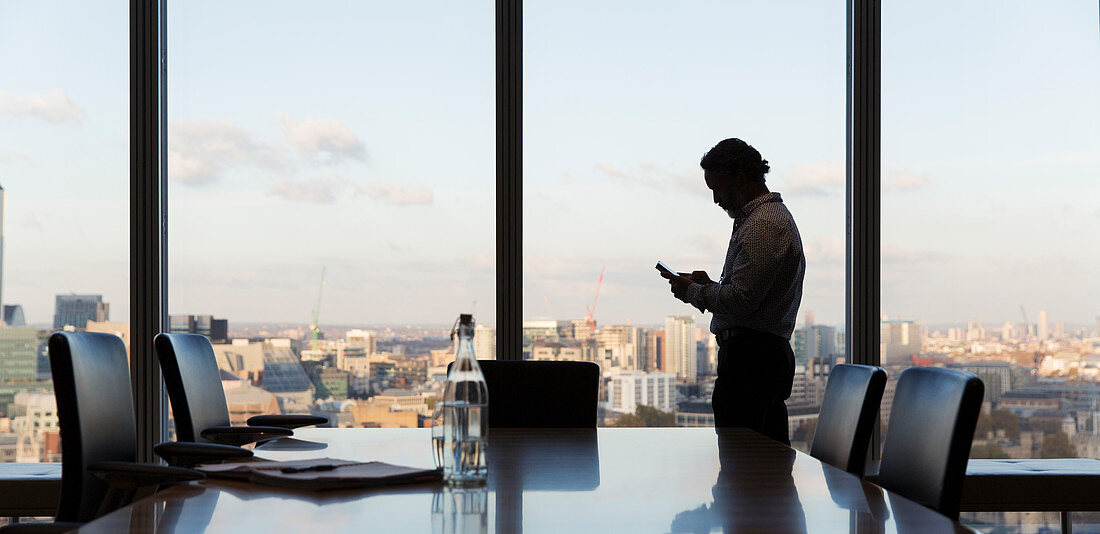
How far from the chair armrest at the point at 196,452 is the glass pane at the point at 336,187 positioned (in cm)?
228

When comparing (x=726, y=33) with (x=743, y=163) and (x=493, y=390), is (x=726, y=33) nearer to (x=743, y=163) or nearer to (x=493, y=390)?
(x=743, y=163)

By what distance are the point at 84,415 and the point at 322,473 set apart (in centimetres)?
73

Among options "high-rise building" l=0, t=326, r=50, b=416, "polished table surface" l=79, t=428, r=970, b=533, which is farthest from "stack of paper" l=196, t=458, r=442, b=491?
"high-rise building" l=0, t=326, r=50, b=416

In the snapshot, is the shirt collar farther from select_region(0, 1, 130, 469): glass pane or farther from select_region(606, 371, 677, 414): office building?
select_region(0, 1, 130, 469): glass pane

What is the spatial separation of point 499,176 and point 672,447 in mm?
2342

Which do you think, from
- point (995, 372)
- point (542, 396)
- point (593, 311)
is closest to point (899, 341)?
point (995, 372)

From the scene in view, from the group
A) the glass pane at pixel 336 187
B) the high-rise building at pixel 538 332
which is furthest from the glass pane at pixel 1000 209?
the glass pane at pixel 336 187

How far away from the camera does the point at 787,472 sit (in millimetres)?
1719

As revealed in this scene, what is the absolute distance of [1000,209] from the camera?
4.37m

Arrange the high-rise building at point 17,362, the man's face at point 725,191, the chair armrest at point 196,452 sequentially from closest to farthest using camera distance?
the chair armrest at point 196,452, the man's face at point 725,191, the high-rise building at point 17,362

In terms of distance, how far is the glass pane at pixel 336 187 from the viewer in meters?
4.26

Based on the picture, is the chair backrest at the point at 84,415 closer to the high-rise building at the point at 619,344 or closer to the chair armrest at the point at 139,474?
the chair armrest at the point at 139,474

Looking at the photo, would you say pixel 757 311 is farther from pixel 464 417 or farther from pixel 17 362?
pixel 17 362

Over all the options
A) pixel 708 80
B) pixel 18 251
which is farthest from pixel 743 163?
pixel 18 251
